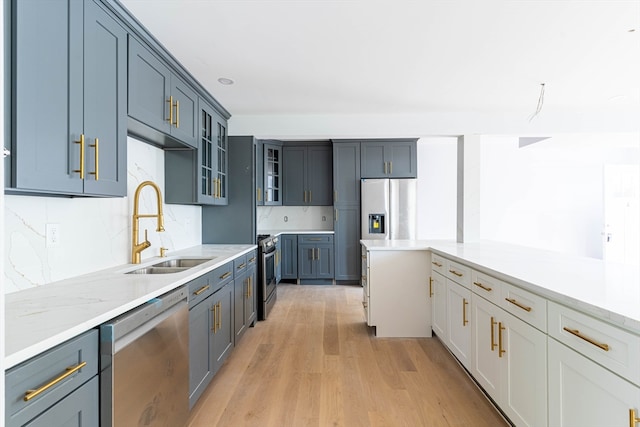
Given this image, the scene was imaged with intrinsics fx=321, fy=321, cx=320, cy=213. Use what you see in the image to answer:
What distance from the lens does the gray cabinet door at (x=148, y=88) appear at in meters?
1.83

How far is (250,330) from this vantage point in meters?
3.27

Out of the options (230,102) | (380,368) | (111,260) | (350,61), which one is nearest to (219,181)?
(230,102)

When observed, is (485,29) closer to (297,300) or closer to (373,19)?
(373,19)

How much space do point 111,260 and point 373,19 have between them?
2.20 meters

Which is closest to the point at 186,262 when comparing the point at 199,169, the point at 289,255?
the point at 199,169

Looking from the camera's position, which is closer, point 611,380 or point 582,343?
point 611,380

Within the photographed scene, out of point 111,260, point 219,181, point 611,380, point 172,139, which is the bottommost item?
point 611,380

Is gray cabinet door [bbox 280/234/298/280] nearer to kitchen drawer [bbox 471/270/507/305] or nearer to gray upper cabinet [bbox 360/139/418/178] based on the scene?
gray upper cabinet [bbox 360/139/418/178]

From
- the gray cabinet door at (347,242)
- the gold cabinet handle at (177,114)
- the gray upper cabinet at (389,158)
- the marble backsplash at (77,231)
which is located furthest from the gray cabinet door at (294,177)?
the gold cabinet handle at (177,114)

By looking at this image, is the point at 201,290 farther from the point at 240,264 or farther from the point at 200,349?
the point at 240,264

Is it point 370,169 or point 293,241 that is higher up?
point 370,169

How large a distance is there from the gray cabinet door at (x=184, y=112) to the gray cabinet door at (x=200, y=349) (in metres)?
1.24

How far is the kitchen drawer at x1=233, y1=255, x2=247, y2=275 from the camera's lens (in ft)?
8.92

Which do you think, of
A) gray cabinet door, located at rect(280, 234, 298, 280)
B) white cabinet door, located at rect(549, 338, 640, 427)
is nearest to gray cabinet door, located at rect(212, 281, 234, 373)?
white cabinet door, located at rect(549, 338, 640, 427)
